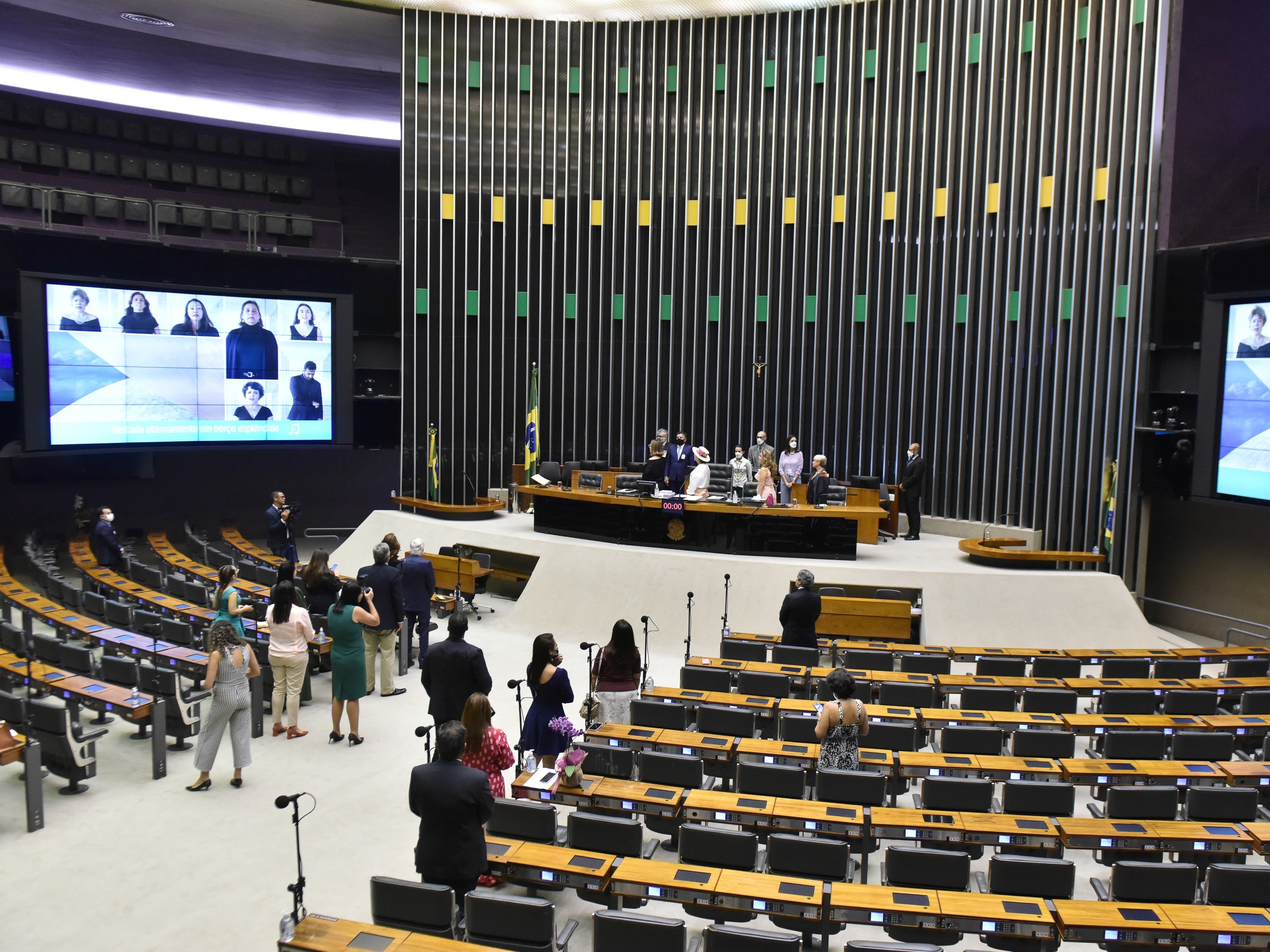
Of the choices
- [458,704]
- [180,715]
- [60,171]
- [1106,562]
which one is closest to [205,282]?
[60,171]

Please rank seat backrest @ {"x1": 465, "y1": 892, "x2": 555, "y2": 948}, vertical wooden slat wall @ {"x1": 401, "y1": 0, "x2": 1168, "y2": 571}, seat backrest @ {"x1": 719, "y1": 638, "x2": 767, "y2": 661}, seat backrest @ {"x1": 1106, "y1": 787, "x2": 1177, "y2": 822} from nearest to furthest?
1. seat backrest @ {"x1": 465, "y1": 892, "x2": 555, "y2": 948}
2. seat backrest @ {"x1": 1106, "y1": 787, "x2": 1177, "y2": 822}
3. seat backrest @ {"x1": 719, "y1": 638, "x2": 767, "y2": 661}
4. vertical wooden slat wall @ {"x1": 401, "y1": 0, "x2": 1168, "y2": 571}

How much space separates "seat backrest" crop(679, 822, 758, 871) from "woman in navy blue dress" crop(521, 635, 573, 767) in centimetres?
120

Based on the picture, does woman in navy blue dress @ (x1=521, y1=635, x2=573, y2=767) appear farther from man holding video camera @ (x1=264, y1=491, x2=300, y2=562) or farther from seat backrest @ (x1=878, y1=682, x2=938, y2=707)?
man holding video camera @ (x1=264, y1=491, x2=300, y2=562)

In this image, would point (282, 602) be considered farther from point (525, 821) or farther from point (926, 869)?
point (926, 869)

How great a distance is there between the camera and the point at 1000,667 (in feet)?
27.6

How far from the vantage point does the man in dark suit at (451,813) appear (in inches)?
167

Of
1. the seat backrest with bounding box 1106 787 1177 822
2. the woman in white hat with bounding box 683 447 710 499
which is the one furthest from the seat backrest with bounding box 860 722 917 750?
the woman in white hat with bounding box 683 447 710 499

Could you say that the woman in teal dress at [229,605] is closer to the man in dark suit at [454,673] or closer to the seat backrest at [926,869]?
the man in dark suit at [454,673]

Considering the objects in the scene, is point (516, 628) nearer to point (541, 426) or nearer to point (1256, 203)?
point (541, 426)

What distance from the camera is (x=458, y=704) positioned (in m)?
5.99

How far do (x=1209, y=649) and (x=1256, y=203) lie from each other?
6927mm

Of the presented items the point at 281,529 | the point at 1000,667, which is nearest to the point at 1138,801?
the point at 1000,667

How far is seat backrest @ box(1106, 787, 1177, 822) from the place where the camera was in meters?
5.45

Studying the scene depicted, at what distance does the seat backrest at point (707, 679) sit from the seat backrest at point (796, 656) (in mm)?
747
